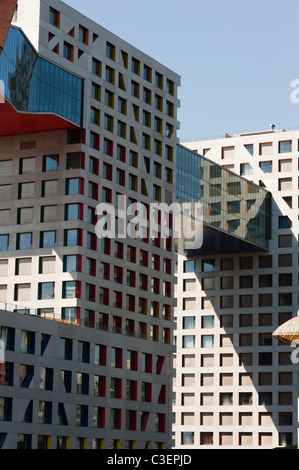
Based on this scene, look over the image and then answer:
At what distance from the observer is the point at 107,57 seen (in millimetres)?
73625

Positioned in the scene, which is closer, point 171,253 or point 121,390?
point 121,390

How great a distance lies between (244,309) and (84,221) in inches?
1471

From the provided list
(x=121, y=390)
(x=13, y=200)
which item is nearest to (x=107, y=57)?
(x=13, y=200)

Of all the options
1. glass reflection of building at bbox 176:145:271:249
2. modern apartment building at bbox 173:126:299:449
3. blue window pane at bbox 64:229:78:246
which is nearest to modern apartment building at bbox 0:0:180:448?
blue window pane at bbox 64:229:78:246

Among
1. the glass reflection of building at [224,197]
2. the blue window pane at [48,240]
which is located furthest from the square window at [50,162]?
the glass reflection of building at [224,197]

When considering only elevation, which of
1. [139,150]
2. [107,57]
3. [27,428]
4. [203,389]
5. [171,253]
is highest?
[107,57]

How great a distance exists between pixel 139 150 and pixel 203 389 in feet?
114

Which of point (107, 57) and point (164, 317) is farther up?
point (107, 57)

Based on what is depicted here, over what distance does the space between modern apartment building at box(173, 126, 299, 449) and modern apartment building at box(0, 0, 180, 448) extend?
21812mm

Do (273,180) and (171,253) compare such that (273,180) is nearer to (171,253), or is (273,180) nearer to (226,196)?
(226,196)

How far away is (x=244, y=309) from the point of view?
334 feet

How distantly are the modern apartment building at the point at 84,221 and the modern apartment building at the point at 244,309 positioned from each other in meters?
21.8

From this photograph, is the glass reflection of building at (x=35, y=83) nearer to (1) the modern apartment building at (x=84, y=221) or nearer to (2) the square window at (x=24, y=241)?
(1) the modern apartment building at (x=84, y=221)

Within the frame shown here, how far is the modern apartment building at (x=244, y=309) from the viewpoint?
97562 mm
